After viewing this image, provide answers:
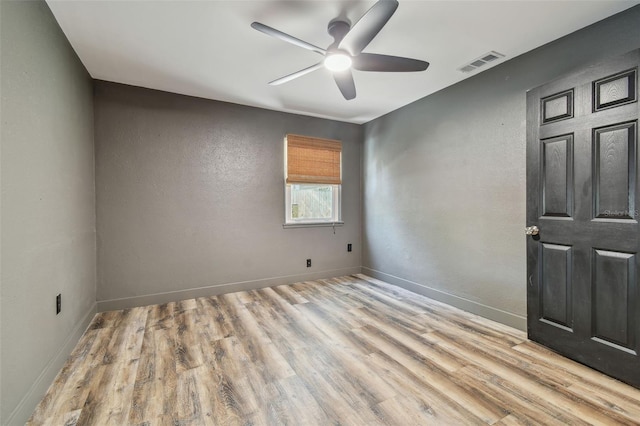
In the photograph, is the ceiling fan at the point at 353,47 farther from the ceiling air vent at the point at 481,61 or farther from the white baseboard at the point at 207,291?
the white baseboard at the point at 207,291

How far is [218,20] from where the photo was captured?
2.04 m

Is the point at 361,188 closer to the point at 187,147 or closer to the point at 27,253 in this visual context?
the point at 187,147

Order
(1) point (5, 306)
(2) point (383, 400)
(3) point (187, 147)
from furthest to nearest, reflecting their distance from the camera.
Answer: (3) point (187, 147), (2) point (383, 400), (1) point (5, 306)

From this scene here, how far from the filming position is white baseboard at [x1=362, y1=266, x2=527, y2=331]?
260 centimetres

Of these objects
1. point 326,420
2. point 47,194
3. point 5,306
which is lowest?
point 326,420

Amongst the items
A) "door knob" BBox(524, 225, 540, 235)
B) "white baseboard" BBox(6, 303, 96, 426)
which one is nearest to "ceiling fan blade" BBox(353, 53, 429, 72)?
"door knob" BBox(524, 225, 540, 235)

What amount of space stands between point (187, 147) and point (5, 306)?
7.91 ft

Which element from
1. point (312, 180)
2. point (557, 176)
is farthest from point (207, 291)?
point (557, 176)

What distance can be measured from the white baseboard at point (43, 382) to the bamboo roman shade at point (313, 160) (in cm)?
275

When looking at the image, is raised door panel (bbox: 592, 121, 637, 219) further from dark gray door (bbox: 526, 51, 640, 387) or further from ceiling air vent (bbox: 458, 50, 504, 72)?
ceiling air vent (bbox: 458, 50, 504, 72)

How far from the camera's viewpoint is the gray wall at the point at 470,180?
2.42 m

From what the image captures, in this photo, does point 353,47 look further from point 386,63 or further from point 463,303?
point 463,303

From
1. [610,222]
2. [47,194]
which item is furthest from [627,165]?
[47,194]

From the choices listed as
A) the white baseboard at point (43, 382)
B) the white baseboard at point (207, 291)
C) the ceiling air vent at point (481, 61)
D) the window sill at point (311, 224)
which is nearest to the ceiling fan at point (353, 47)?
the ceiling air vent at point (481, 61)
